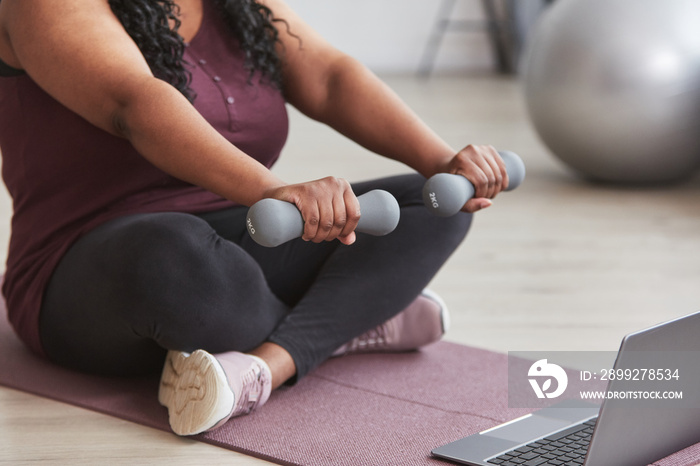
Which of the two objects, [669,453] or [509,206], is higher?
[669,453]

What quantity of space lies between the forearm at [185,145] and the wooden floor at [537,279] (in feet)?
1.06

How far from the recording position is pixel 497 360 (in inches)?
57.1

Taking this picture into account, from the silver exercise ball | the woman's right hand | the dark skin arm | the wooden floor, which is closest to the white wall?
the wooden floor

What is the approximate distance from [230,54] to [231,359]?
1.48 ft

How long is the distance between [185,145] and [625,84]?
1.76m

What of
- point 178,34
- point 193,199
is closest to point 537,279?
point 193,199

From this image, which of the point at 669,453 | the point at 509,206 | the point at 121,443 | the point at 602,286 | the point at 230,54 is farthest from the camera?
the point at 509,206

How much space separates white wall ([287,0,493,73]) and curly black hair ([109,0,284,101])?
4.51m

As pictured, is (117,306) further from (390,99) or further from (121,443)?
(390,99)

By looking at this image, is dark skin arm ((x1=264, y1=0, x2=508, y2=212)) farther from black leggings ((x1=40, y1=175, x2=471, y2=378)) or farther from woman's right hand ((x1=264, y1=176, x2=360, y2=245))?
woman's right hand ((x1=264, y1=176, x2=360, y2=245))

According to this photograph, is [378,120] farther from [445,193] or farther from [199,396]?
[199,396]

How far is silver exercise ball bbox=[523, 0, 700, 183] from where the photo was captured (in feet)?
8.30

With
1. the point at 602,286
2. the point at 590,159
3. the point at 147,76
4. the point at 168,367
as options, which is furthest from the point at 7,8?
the point at 590,159

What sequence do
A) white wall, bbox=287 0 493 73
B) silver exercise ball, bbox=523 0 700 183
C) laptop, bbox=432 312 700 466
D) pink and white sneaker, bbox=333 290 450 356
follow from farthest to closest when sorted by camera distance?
white wall, bbox=287 0 493 73
silver exercise ball, bbox=523 0 700 183
pink and white sneaker, bbox=333 290 450 356
laptop, bbox=432 312 700 466
